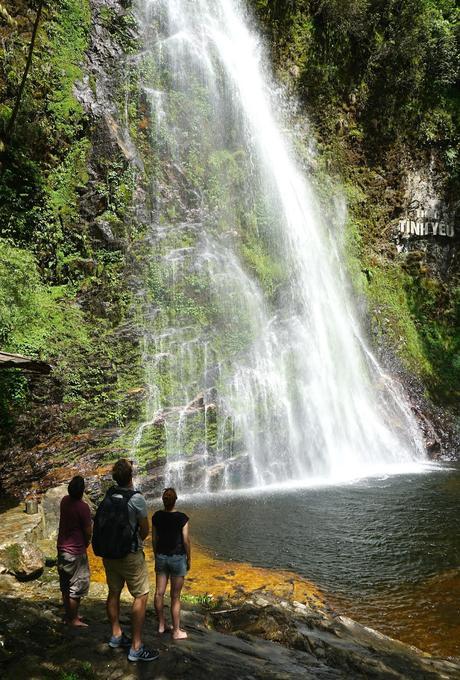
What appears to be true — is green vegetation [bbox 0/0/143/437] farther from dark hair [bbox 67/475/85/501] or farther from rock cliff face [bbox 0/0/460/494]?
dark hair [bbox 67/475/85/501]

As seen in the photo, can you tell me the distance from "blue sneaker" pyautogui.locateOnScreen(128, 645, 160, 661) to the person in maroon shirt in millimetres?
954

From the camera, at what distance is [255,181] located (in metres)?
17.0

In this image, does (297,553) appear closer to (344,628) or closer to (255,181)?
(344,628)

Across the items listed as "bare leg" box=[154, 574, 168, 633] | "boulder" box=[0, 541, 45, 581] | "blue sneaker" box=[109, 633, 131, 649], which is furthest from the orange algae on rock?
"blue sneaker" box=[109, 633, 131, 649]

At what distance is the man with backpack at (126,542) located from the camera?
3.76m

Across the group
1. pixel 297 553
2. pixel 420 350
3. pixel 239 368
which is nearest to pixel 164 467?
pixel 239 368

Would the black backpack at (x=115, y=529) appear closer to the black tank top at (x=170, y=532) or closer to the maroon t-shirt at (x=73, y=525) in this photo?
the black tank top at (x=170, y=532)

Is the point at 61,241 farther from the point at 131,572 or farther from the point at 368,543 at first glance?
the point at 131,572

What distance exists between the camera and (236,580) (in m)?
6.58

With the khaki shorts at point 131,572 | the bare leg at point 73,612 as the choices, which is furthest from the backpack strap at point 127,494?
the bare leg at point 73,612

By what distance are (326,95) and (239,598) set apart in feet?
64.9

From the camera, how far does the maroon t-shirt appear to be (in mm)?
4512

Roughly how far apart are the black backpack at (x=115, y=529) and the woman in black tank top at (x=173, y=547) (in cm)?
47

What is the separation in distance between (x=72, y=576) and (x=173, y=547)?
1.01m
